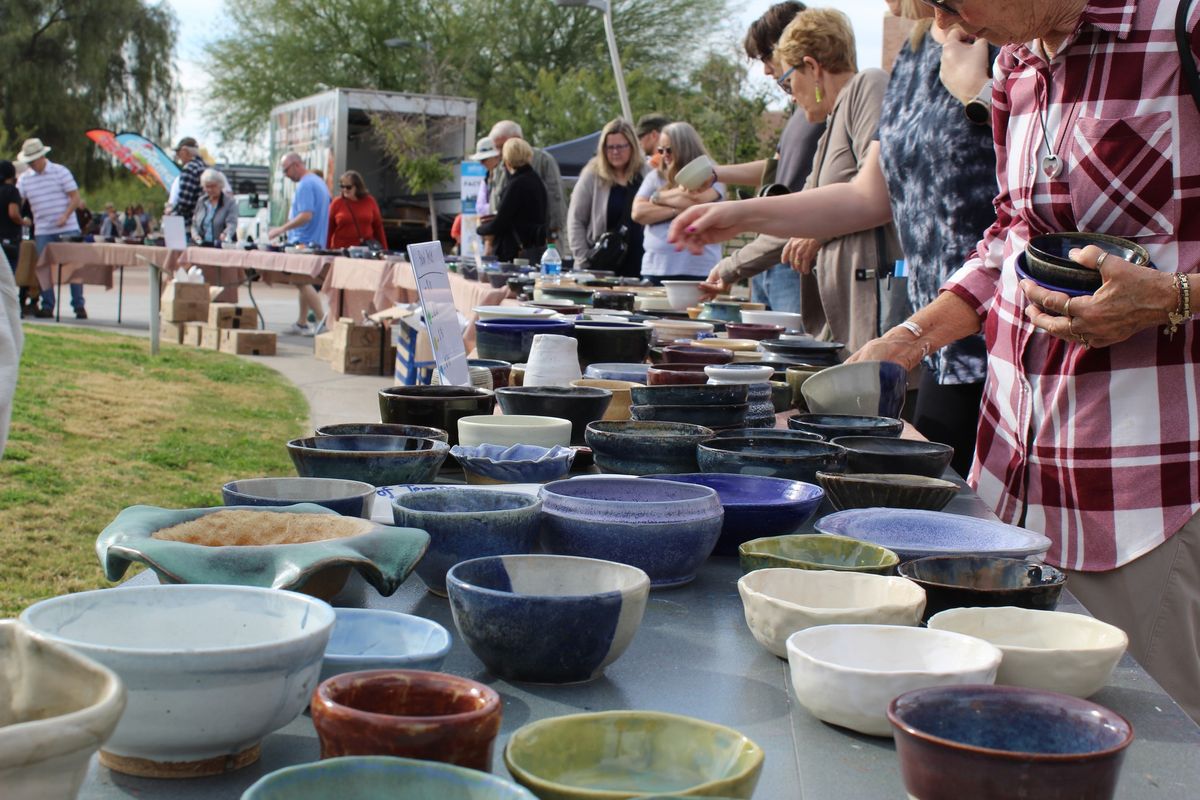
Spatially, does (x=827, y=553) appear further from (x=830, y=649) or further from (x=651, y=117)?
(x=651, y=117)

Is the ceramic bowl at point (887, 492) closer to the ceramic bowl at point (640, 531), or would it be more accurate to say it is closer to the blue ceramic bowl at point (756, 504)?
the blue ceramic bowl at point (756, 504)

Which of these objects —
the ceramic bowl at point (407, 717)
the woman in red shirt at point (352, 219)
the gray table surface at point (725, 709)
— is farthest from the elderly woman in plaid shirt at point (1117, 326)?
the woman in red shirt at point (352, 219)

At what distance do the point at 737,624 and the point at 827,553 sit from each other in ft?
0.58

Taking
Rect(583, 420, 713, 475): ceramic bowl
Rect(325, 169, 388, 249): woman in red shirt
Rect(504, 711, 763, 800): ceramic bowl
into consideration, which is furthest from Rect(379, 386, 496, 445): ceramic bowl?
Rect(325, 169, 388, 249): woman in red shirt

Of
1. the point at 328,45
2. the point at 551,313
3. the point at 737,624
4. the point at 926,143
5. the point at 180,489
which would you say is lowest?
the point at 180,489

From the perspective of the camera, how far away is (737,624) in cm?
134

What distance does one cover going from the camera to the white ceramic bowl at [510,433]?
2.01 m

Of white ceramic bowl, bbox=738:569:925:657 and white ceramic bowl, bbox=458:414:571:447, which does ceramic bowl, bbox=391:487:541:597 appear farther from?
white ceramic bowl, bbox=458:414:571:447

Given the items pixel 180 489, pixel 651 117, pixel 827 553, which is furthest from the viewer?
pixel 651 117

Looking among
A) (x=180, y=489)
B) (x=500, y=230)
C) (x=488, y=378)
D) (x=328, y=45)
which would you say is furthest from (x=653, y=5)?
(x=488, y=378)

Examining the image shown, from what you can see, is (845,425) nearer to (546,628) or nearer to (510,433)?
(510,433)

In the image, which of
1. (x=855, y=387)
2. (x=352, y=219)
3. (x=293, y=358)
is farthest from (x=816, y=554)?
(x=352, y=219)

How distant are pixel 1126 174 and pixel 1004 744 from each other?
53.0 inches

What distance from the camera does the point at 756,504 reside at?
157 cm
